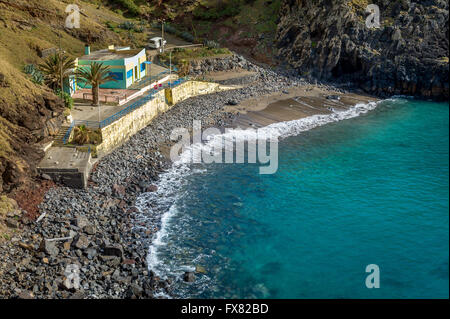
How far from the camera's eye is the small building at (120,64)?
157 ft

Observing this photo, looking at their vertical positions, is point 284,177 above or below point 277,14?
below

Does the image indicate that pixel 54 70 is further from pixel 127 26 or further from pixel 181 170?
pixel 127 26

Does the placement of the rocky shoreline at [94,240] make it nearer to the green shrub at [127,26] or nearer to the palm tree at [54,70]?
the palm tree at [54,70]

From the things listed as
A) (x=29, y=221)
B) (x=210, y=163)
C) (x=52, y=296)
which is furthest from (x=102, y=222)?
(x=210, y=163)

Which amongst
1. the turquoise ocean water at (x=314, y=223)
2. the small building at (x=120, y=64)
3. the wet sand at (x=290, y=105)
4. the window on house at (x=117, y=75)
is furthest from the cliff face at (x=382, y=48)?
the window on house at (x=117, y=75)

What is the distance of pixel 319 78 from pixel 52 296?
180ft

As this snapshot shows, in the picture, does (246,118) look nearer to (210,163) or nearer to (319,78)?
(210,163)

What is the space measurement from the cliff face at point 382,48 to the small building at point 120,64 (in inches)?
1103

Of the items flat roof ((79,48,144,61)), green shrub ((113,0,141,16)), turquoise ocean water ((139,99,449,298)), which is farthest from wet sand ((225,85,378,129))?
green shrub ((113,0,141,16))

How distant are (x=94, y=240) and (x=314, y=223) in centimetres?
1543

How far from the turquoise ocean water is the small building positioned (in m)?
15.4

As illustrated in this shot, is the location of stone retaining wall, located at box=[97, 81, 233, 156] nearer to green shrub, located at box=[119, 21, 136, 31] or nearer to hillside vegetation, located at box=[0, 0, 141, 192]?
hillside vegetation, located at box=[0, 0, 141, 192]

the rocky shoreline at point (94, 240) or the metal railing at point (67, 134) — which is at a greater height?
the metal railing at point (67, 134)
